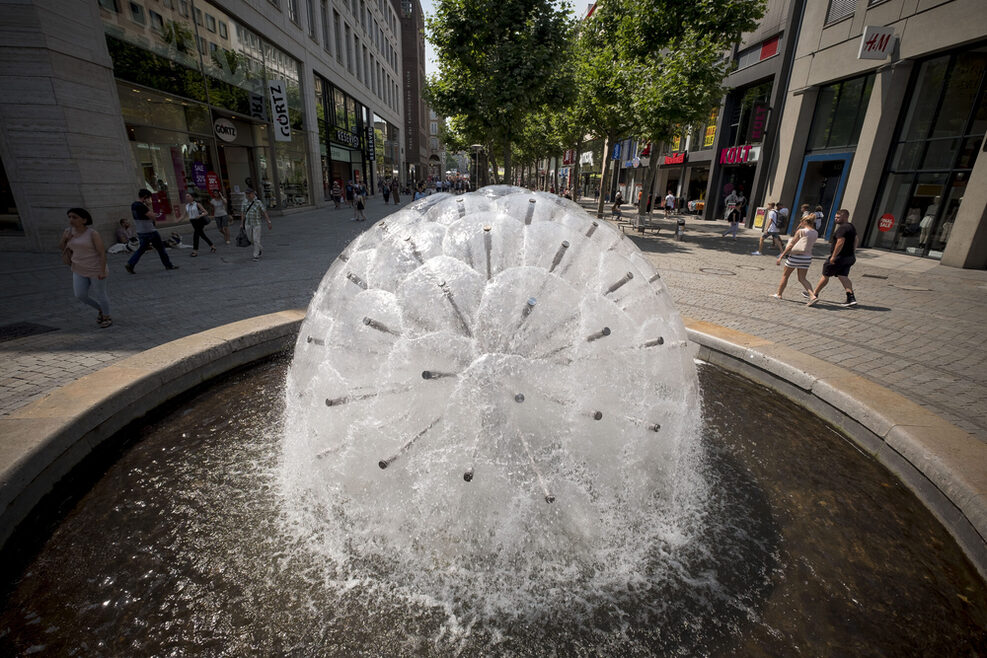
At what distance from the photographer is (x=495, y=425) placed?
2.64 meters

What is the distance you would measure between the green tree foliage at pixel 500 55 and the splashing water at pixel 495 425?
18.2m

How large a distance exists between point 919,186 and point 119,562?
2149cm

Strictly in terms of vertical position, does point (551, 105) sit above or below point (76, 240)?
above

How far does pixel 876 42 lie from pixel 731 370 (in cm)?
1637

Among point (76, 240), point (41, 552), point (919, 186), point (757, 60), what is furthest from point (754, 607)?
point (757, 60)

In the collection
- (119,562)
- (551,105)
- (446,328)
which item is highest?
(551,105)

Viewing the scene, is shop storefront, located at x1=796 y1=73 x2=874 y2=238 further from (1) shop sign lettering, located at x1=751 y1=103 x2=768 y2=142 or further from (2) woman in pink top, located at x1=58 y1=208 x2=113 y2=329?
(2) woman in pink top, located at x1=58 y1=208 x2=113 y2=329

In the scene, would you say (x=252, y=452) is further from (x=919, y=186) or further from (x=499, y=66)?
(x=919, y=186)

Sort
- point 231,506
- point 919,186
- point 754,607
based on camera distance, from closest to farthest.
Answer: point 754,607, point 231,506, point 919,186

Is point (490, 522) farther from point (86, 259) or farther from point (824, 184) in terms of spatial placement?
point (824, 184)

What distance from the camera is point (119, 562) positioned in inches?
111

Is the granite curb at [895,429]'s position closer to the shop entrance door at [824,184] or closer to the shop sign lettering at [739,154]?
the shop entrance door at [824,184]

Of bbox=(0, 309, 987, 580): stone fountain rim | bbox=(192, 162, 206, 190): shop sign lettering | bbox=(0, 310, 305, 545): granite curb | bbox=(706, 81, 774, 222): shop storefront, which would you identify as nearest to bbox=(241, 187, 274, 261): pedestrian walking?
bbox=(192, 162, 206, 190): shop sign lettering

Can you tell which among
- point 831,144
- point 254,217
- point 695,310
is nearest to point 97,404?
point 695,310
